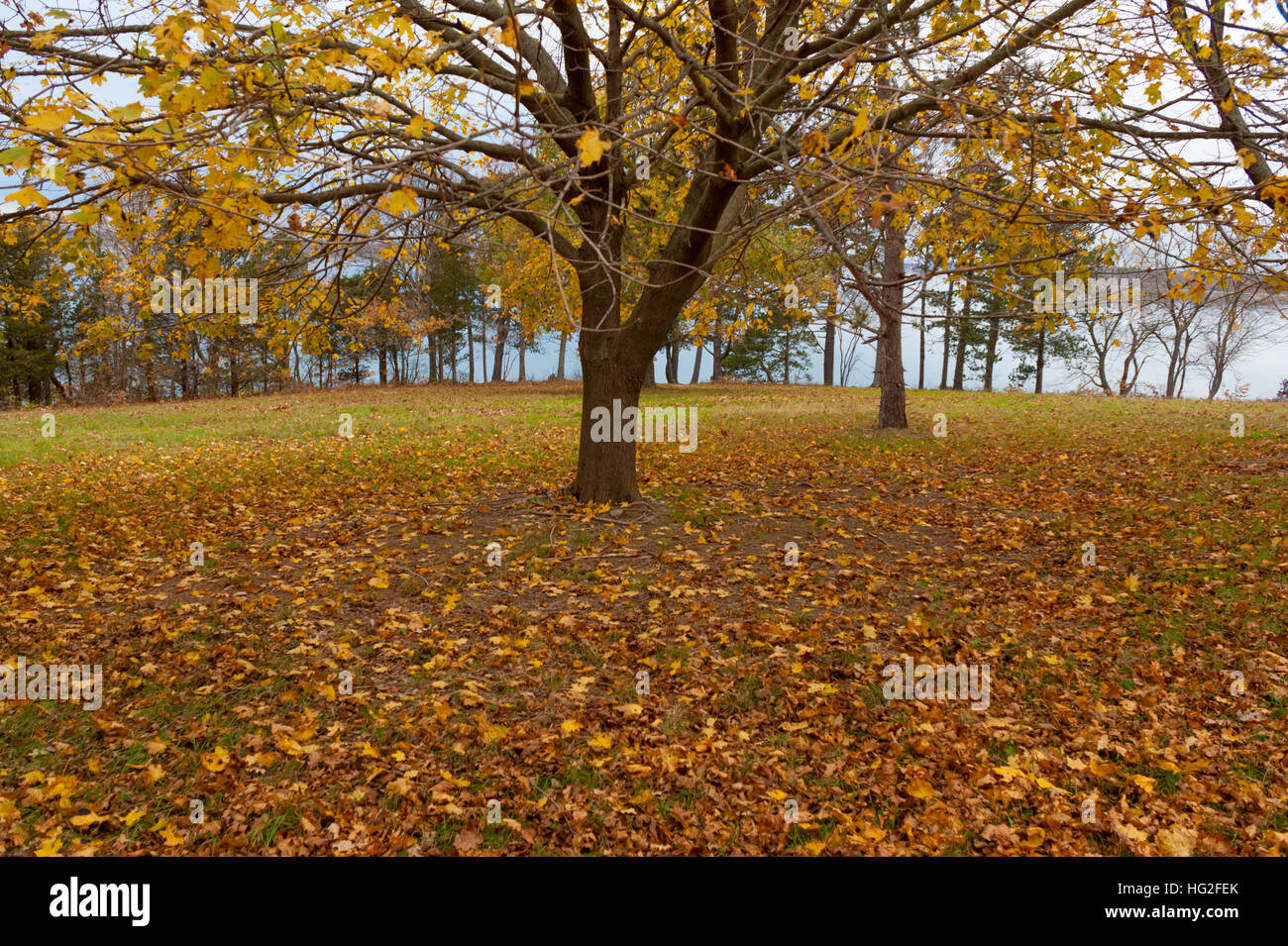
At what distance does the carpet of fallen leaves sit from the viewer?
3678 millimetres

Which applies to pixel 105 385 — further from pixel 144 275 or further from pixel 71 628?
pixel 71 628

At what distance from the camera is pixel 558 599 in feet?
20.7

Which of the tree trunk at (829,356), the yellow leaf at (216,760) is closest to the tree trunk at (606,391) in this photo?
the yellow leaf at (216,760)

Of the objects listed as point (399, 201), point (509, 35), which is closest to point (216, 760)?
point (399, 201)

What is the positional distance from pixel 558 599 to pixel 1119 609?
15.6ft

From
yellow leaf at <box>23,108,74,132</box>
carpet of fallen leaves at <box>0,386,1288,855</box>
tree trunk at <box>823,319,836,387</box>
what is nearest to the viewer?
yellow leaf at <box>23,108,74,132</box>

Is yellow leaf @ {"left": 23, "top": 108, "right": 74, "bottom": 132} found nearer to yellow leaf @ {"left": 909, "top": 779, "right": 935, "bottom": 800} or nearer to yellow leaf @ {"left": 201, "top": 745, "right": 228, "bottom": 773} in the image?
yellow leaf @ {"left": 201, "top": 745, "right": 228, "bottom": 773}

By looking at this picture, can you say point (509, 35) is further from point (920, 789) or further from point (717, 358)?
point (717, 358)

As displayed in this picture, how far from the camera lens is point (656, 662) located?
17.1 feet

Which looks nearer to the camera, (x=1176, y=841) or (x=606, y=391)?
(x=1176, y=841)

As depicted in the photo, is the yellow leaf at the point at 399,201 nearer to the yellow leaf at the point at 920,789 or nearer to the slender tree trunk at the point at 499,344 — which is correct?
the yellow leaf at the point at 920,789

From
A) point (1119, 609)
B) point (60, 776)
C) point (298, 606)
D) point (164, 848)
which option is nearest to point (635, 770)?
point (164, 848)

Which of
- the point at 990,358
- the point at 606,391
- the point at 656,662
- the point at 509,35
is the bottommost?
the point at 656,662

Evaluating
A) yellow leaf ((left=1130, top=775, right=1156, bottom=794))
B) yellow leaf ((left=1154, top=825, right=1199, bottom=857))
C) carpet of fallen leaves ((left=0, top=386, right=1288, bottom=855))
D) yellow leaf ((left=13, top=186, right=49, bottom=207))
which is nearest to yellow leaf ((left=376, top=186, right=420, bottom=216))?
yellow leaf ((left=13, top=186, right=49, bottom=207))
